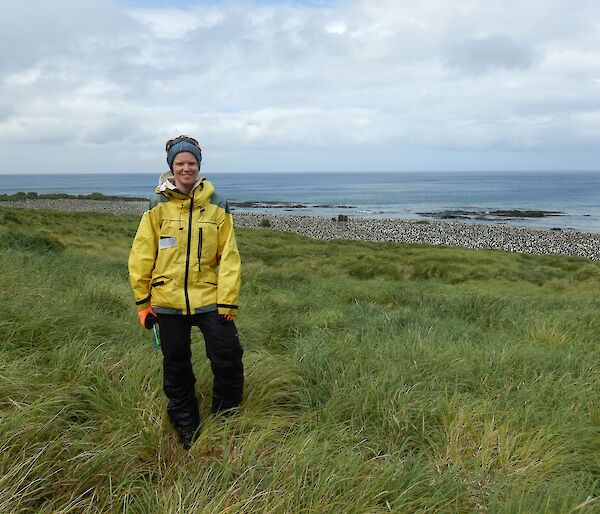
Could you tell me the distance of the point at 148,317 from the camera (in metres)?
2.93

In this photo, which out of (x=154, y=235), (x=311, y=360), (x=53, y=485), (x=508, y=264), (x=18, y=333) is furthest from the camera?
(x=508, y=264)

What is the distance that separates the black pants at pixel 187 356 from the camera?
2887 mm

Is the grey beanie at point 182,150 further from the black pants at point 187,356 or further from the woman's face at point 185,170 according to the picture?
the black pants at point 187,356

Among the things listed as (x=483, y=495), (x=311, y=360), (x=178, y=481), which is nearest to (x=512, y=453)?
(x=483, y=495)

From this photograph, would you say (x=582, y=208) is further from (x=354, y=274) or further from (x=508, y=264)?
(x=354, y=274)

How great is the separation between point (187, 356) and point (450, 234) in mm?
39664

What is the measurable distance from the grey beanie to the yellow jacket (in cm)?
13

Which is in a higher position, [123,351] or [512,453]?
[123,351]

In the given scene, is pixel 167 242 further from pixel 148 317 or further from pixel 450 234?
pixel 450 234

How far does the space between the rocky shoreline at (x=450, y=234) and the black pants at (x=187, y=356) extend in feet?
104

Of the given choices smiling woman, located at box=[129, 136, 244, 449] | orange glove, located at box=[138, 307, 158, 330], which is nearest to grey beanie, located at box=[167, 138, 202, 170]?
smiling woman, located at box=[129, 136, 244, 449]

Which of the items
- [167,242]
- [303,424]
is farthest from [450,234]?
[167,242]

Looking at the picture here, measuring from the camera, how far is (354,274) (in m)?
16.1

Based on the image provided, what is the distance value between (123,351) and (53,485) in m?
1.66
